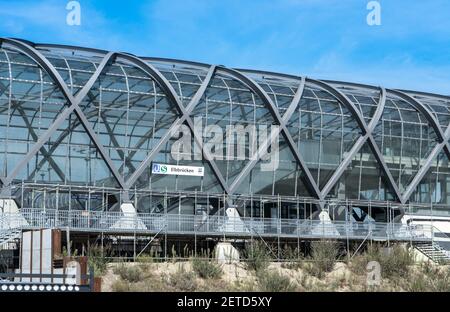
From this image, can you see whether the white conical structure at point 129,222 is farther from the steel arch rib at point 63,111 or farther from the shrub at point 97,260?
the shrub at point 97,260

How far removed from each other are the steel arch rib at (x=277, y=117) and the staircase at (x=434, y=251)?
754 cm

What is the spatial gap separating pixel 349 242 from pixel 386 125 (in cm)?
1032

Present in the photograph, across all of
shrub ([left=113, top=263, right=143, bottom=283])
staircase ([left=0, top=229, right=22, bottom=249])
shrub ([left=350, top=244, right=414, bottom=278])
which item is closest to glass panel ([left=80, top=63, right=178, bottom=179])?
staircase ([left=0, top=229, right=22, bottom=249])

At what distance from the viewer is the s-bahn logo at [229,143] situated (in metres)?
49.5

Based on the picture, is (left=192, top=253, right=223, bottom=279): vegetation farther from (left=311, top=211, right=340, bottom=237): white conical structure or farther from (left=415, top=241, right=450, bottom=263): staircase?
(left=415, top=241, right=450, bottom=263): staircase

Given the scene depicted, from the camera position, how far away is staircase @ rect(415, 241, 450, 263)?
4928 centimetres

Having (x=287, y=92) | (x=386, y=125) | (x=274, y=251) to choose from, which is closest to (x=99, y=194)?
(x=274, y=251)

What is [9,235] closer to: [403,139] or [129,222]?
[129,222]

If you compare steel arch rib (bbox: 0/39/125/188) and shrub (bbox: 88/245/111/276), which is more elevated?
steel arch rib (bbox: 0/39/125/188)

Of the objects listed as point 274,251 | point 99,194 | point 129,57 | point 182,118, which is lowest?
point 274,251

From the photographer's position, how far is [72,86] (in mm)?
46688

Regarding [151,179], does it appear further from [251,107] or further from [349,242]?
[349,242]

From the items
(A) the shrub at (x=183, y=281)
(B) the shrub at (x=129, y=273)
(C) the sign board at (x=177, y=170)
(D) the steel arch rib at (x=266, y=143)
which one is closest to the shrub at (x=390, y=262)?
(A) the shrub at (x=183, y=281)

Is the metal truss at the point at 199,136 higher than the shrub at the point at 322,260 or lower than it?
higher
